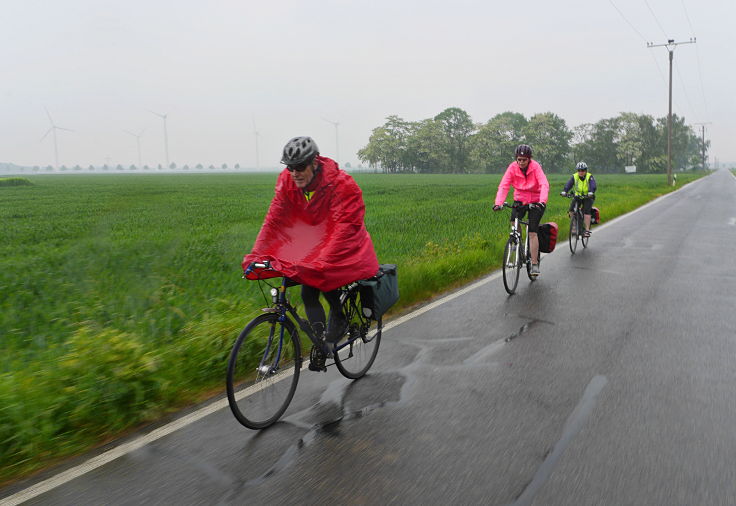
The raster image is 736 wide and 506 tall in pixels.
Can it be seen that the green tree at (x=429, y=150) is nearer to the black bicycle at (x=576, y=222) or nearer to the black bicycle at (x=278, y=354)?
the black bicycle at (x=576, y=222)

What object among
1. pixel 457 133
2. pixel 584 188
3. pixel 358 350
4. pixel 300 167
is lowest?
pixel 358 350

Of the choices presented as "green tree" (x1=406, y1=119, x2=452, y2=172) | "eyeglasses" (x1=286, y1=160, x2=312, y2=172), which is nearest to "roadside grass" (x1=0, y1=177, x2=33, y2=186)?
"eyeglasses" (x1=286, y1=160, x2=312, y2=172)

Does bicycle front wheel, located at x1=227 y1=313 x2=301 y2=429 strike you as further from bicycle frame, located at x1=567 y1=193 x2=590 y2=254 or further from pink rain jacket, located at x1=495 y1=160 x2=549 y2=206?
bicycle frame, located at x1=567 y1=193 x2=590 y2=254

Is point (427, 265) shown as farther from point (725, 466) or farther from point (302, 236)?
point (725, 466)

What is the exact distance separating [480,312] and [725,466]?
388cm

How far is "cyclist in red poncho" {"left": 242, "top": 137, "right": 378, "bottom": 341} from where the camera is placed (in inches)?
146

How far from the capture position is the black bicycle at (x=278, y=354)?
12.3ft

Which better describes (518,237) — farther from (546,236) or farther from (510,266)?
(546,236)

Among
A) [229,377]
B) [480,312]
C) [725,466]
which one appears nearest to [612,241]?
[480,312]

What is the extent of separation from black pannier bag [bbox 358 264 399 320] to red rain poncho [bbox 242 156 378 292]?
35cm

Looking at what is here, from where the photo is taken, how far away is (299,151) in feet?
12.1

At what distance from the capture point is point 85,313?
634cm

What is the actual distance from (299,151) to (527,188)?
211 inches

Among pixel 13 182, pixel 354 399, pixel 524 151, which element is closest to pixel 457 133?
pixel 13 182
